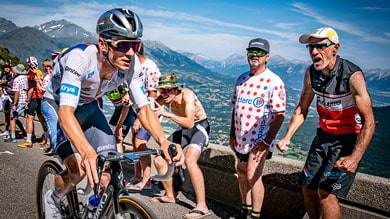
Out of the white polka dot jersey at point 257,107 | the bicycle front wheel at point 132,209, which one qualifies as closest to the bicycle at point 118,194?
the bicycle front wheel at point 132,209

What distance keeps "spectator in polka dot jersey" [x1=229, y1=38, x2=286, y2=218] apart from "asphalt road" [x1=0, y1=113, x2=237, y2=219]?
621 millimetres

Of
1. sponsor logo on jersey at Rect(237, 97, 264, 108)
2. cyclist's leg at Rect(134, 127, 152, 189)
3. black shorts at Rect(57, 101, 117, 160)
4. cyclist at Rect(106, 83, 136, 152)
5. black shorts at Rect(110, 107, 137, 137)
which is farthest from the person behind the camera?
black shorts at Rect(110, 107, 137, 137)

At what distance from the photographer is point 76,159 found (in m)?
2.90

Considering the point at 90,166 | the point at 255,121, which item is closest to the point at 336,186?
the point at 255,121

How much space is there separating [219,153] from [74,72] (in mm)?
2789

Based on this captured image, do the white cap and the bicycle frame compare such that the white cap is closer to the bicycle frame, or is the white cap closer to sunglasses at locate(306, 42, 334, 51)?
sunglasses at locate(306, 42, 334, 51)

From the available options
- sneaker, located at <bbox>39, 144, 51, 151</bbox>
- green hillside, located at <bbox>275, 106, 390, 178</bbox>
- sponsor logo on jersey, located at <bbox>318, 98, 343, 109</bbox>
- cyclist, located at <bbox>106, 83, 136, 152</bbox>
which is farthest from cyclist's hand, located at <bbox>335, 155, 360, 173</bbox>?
green hillside, located at <bbox>275, 106, 390, 178</bbox>

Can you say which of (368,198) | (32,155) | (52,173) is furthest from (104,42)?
(32,155)

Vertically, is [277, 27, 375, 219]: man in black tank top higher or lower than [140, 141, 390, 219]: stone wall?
higher

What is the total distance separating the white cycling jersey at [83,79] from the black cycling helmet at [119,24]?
0.26 meters

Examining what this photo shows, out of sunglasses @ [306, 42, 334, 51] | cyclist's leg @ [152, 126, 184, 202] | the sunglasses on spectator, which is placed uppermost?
sunglasses @ [306, 42, 334, 51]

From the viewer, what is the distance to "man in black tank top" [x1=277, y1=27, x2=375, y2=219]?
2926 mm

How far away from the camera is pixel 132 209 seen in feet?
7.23

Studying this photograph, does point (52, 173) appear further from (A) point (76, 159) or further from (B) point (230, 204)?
(B) point (230, 204)
